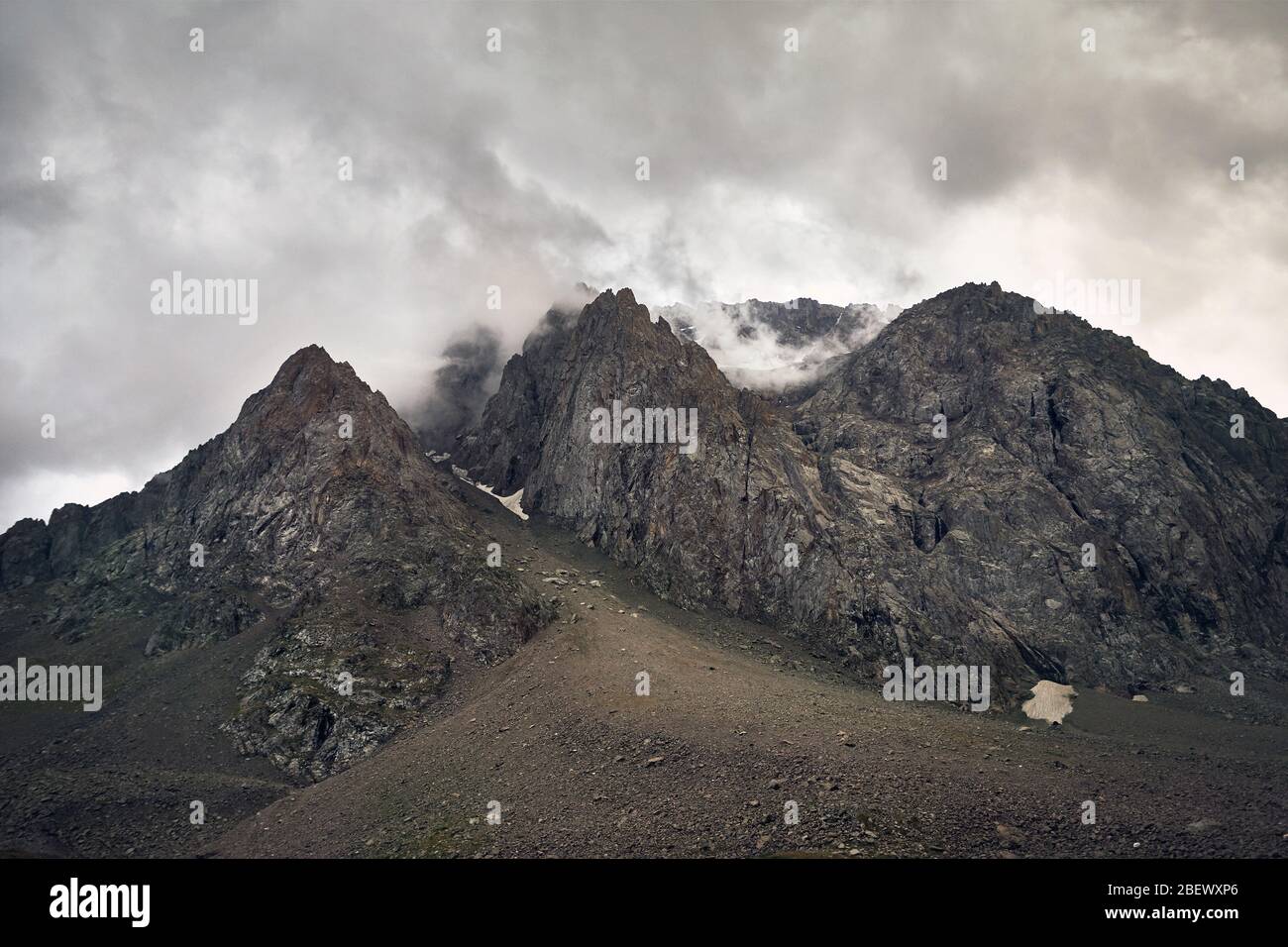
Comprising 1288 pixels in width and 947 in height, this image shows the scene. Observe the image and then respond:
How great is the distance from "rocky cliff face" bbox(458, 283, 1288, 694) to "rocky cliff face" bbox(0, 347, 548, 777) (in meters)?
Answer: 40.4

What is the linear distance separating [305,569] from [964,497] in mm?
134749

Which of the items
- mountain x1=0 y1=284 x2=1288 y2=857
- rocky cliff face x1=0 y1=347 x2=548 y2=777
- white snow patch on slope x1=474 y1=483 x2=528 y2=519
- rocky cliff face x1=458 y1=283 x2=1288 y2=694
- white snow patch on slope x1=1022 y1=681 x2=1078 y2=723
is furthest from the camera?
white snow patch on slope x1=474 y1=483 x2=528 y2=519

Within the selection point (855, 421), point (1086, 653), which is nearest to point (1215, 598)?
point (1086, 653)

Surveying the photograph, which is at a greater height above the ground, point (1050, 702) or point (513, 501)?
point (513, 501)

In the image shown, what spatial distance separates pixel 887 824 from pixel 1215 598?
11988 cm

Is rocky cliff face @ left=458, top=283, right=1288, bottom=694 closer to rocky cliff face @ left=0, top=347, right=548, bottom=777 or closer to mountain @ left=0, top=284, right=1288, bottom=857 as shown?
mountain @ left=0, top=284, right=1288, bottom=857

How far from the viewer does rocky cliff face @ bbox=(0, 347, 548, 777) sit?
72875 mm

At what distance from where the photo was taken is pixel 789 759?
47.8 m

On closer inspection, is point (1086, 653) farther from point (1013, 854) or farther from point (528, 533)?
point (528, 533)

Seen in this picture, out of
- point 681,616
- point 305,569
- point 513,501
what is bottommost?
point 681,616

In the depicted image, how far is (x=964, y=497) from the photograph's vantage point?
428ft

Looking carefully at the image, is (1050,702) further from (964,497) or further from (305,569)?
(305,569)

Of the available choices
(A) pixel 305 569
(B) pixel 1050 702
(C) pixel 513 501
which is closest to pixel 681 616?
(B) pixel 1050 702

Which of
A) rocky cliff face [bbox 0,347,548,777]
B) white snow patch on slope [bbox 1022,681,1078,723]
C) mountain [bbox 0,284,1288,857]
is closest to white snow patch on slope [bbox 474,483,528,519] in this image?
mountain [bbox 0,284,1288,857]
